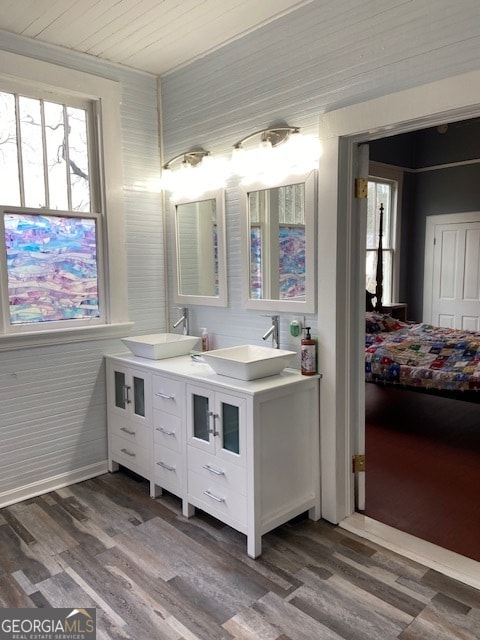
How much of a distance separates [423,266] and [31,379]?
17.9 ft

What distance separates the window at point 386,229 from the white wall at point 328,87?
3796 millimetres

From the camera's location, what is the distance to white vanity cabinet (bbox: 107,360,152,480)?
2.85 m

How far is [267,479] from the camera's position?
7.49 feet

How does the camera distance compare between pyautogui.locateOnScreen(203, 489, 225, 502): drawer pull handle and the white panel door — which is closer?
pyautogui.locateOnScreen(203, 489, 225, 502): drawer pull handle

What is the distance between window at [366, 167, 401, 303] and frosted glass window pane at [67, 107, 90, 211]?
419cm

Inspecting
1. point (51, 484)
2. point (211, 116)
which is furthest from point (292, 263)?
point (51, 484)

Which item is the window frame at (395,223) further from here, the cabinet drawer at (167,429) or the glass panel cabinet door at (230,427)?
the glass panel cabinet door at (230,427)

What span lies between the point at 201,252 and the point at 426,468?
204 cm

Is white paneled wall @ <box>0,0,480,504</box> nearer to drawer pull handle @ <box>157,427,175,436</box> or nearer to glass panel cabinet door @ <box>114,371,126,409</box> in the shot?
glass panel cabinet door @ <box>114,371,126,409</box>

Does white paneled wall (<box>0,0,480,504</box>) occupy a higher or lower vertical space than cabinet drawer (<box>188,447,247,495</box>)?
higher

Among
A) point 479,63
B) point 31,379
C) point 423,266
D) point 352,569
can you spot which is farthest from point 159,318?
point 423,266

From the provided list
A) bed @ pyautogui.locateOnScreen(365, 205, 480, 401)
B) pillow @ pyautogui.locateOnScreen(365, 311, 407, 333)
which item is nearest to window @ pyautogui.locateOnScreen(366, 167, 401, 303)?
pillow @ pyautogui.locateOnScreen(365, 311, 407, 333)

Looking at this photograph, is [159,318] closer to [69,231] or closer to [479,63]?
[69,231]

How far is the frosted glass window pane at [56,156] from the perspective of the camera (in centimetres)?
286
